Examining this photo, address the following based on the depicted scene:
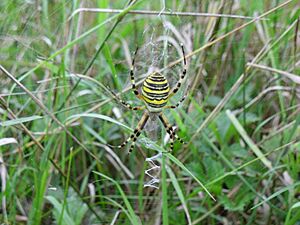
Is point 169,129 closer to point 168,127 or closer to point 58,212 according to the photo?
point 168,127

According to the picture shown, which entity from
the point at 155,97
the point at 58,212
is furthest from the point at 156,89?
the point at 58,212

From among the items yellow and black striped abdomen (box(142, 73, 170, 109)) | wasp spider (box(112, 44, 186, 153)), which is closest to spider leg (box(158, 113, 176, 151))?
wasp spider (box(112, 44, 186, 153))

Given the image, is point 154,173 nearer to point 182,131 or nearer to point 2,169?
point 182,131

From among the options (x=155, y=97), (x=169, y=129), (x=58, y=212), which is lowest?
(x=58, y=212)

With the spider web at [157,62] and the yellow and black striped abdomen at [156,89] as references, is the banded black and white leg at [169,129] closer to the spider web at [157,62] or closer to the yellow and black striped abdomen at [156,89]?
the spider web at [157,62]

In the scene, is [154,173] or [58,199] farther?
[154,173]

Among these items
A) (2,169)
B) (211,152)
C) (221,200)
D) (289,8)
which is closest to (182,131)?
(211,152)
